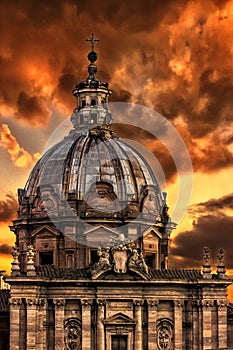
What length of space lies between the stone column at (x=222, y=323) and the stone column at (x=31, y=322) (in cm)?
1294

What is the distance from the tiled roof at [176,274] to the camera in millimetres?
94875

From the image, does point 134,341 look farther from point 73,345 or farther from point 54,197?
point 54,197

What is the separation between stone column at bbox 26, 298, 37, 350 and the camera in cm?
9125

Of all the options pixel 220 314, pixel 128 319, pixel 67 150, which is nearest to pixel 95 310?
Result: pixel 128 319

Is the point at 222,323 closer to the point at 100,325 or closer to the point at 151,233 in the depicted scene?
the point at 100,325

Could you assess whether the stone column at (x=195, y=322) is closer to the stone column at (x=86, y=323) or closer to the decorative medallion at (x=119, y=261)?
the decorative medallion at (x=119, y=261)

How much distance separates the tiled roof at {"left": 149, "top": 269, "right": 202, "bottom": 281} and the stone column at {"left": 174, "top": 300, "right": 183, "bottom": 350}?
1.74m


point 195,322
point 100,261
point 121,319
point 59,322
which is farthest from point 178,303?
point 59,322

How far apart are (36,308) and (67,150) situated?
1581 cm

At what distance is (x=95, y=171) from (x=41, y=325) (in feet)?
47.6

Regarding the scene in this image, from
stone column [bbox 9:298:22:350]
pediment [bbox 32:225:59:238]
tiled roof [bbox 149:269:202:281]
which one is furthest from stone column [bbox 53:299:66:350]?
pediment [bbox 32:225:59:238]

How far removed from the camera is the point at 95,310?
93188mm

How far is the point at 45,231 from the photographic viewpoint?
3964 inches

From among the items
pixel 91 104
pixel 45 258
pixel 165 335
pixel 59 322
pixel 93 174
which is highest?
pixel 91 104
